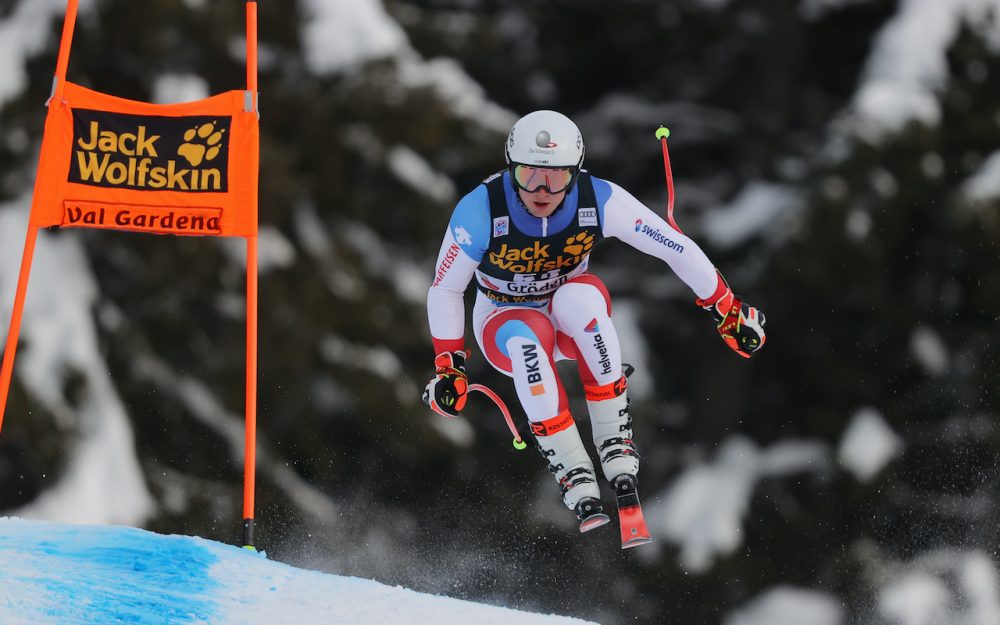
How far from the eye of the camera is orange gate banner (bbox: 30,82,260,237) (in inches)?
346

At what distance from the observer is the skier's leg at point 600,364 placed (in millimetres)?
8117

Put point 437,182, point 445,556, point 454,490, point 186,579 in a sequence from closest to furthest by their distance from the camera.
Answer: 1. point 186,579
2. point 445,556
3. point 437,182
4. point 454,490

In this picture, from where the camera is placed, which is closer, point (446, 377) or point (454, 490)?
point (446, 377)

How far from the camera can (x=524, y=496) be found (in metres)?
19.3

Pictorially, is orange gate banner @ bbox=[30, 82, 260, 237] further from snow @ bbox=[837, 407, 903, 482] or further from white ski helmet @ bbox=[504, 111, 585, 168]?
snow @ bbox=[837, 407, 903, 482]

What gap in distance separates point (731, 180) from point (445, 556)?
10130 millimetres

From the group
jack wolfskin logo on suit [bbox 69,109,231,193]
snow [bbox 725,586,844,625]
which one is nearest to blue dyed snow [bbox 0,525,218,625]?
jack wolfskin logo on suit [bbox 69,109,231,193]

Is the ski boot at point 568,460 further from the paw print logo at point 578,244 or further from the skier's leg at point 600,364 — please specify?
the paw print logo at point 578,244

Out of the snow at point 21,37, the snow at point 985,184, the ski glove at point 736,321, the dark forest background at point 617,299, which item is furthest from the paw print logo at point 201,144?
the snow at point 985,184

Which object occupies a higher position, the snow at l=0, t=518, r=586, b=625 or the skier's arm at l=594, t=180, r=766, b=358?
the skier's arm at l=594, t=180, r=766, b=358

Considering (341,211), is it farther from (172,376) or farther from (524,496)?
(524,496)

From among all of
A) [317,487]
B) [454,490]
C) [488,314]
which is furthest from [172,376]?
[488,314]

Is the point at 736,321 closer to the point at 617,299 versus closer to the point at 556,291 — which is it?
the point at 556,291

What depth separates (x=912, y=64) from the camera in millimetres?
18188
